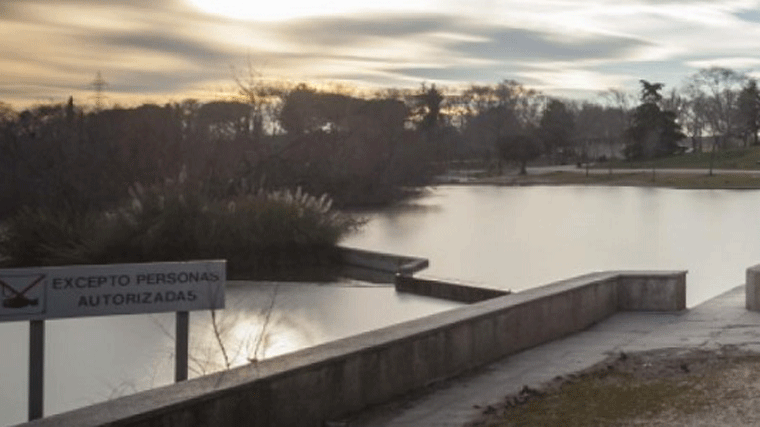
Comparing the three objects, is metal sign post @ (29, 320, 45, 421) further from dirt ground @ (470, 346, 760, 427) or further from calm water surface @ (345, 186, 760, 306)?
calm water surface @ (345, 186, 760, 306)

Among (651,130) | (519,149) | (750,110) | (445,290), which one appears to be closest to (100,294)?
(445,290)

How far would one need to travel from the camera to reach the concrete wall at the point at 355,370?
4.86 m

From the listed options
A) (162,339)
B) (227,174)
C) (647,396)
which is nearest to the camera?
(647,396)

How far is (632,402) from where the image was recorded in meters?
6.16

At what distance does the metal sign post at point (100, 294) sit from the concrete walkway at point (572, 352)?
1524 mm

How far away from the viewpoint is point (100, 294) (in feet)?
20.9

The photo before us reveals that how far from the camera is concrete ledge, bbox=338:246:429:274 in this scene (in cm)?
2493

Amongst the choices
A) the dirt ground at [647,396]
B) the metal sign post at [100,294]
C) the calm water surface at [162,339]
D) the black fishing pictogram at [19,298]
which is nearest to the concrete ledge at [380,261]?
the calm water surface at [162,339]

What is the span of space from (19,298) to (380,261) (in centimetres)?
2034

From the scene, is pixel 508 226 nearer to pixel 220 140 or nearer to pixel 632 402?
pixel 220 140

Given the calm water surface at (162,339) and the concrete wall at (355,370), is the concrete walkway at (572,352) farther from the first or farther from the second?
the calm water surface at (162,339)

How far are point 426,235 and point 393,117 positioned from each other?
40.3 metres

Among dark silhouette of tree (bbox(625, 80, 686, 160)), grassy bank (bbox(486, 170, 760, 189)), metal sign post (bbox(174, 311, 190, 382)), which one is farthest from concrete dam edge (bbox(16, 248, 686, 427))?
dark silhouette of tree (bbox(625, 80, 686, 160))

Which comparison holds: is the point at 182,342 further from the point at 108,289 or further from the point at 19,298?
the point at 19,298
